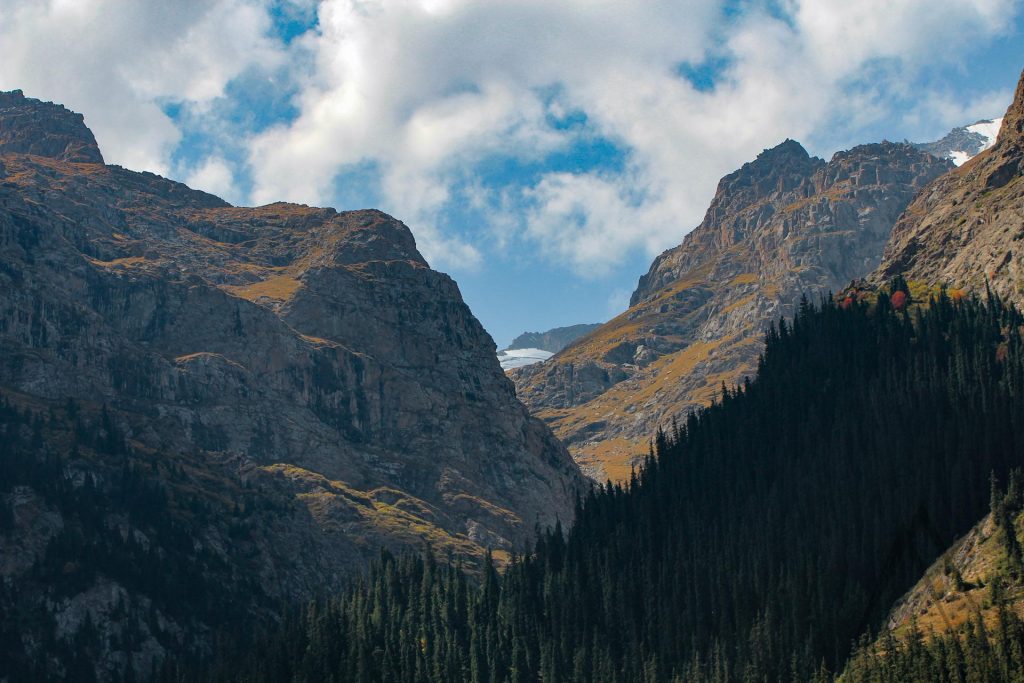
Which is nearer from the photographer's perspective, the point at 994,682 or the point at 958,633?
the point at 994,682

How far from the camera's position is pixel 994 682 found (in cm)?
18312

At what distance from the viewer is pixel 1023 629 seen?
18838 centimetres

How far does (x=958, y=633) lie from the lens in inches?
7830

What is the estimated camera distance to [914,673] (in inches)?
7603

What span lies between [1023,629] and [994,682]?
10.5 metres

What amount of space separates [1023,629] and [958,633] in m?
12.5

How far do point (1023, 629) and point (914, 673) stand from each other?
17490mm

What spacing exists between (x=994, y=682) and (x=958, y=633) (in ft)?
52.9

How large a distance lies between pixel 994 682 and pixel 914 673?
1318cm

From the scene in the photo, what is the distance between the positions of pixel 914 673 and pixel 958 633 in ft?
38.0
